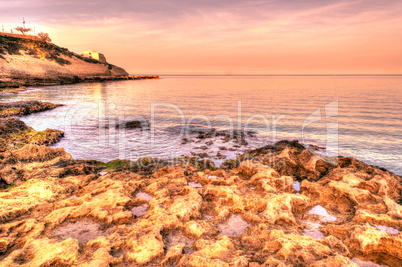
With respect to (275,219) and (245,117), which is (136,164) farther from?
(245,117)

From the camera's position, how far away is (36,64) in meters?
75.4

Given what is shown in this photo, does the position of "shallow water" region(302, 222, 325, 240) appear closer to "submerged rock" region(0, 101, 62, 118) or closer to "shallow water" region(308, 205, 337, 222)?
"shallow water" region(308, 205, 337, 222)

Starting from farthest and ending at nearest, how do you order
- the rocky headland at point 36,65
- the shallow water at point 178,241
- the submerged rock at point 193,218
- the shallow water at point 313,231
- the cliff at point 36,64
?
1. the cliff at point 36,64
2. the rocky headland at point 36,65
3. the shallow water at point 313,231
4. the shallow water at point 178,241
5. the submerged rock at point 193,218

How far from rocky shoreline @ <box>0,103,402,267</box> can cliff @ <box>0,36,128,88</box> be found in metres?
57.5

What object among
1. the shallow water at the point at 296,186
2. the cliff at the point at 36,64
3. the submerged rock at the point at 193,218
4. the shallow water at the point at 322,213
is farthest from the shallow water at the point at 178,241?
the cliff at the point at 36,64

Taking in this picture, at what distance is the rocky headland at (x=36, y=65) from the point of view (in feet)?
200

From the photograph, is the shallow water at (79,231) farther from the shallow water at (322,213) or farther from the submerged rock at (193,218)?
the shallow water at (322,213)

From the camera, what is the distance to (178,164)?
9.55m

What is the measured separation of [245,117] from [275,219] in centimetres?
1839

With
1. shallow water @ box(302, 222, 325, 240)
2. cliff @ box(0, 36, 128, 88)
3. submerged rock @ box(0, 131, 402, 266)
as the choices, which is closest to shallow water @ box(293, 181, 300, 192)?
submerged rock @ box(0, 131, 402, 266)

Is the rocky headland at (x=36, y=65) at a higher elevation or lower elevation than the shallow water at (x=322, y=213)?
higher

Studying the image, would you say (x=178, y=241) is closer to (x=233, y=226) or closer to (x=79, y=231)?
(x=233, y=226)

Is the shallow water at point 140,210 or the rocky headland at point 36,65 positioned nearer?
the shallow water at point 140,210

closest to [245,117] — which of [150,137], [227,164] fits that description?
[150,137]
